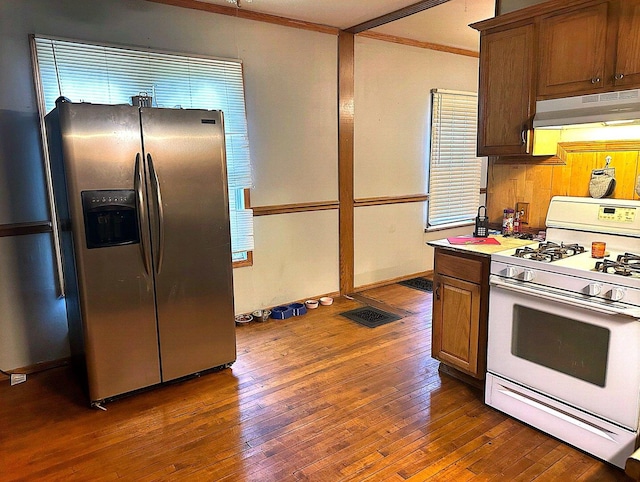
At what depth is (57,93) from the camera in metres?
2.97

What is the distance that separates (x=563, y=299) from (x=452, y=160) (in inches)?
142

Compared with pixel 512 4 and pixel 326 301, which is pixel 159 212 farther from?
pixel 512 4

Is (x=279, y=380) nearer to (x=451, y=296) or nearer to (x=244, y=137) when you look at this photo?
(x=451, y=296)

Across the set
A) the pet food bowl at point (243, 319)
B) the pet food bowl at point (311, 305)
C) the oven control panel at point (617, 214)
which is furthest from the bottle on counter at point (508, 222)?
the pet food bowl at point (243, 319)

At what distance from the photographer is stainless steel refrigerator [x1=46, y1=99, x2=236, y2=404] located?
2494 millimetres

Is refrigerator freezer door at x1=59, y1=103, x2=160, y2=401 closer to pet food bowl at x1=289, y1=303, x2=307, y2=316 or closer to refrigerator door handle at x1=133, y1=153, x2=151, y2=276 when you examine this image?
refrigerator door handle at x1=133, y1=153, x2=151, y2=276

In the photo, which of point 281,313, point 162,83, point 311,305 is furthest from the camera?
point 311,305

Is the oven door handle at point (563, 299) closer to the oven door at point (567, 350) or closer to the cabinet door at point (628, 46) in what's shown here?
the oven door at point (567, 350)

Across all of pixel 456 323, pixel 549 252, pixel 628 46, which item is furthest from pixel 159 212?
pixel 628 46

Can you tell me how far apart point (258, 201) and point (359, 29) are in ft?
6.24

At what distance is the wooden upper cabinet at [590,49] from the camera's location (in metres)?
2.19

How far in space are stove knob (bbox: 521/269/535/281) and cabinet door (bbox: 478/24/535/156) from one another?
808mm

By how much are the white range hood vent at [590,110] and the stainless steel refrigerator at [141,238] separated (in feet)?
6.40

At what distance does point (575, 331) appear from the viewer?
2145 mm
